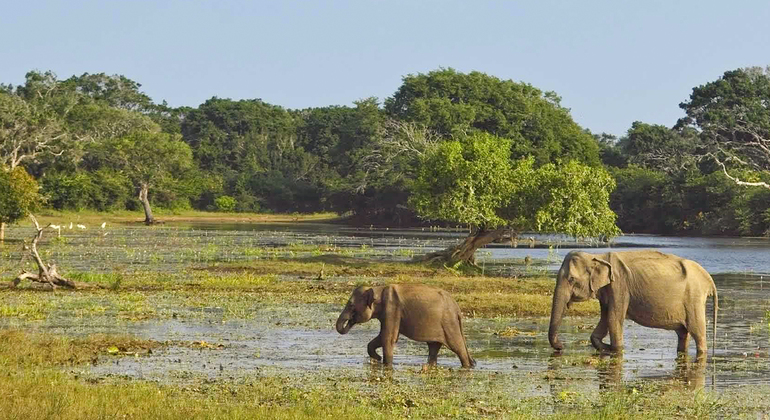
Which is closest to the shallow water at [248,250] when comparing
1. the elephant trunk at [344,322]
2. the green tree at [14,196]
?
the green tree at [14,196]

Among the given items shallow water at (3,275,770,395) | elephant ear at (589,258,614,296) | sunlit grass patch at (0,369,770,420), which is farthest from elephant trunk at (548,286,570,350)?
sunlit grass patch at (0,369,770,420)

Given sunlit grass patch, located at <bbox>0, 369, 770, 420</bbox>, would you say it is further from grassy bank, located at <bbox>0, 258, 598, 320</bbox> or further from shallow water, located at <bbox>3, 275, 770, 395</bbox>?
grassy bank, located at <bbox>0, 258, 598, 320</bbox>

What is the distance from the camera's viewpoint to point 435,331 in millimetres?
19922

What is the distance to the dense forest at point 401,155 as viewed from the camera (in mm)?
95188

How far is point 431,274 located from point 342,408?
27.3 metres

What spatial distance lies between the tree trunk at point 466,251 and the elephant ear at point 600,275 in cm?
2315

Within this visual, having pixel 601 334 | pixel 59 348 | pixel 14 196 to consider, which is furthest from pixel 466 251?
pixel 59 348

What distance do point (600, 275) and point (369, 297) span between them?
4723 millimetres

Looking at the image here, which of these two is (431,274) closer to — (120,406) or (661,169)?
(120,406)

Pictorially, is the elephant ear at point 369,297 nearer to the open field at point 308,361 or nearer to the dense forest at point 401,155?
the open field at point 308,361

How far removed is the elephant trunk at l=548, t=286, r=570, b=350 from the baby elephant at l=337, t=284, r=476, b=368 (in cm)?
214

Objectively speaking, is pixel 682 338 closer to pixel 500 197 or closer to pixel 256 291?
pixel 256 291

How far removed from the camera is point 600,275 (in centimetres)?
2216

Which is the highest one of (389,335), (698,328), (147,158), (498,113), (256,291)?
(498,113)
